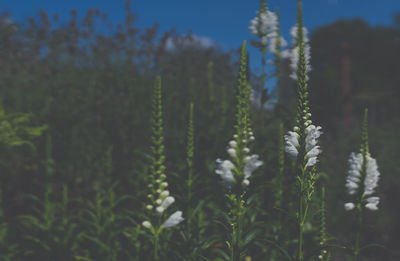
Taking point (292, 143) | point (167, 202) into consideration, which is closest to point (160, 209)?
point (167, 202)

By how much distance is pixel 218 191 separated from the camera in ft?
12.2

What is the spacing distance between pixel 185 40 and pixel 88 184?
4252mm

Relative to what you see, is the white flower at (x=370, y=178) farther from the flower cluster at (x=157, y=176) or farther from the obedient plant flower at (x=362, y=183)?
the flower cluster at (x=157, y=176)

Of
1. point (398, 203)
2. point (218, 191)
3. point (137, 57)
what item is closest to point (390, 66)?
point (398, 203)

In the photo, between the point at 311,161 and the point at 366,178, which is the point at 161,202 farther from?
the point at 366,178

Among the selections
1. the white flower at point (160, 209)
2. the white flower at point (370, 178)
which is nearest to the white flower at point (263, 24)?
the white flower at point (370, 178)

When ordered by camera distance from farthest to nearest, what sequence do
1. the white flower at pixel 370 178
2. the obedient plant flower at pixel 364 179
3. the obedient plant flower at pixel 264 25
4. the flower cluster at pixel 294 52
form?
the obedient plant flower at pixel 264 25
the flower cluster at pixel 294 52
the white flower at pixel 370 178
the obedient plant flower at pixel 364 179

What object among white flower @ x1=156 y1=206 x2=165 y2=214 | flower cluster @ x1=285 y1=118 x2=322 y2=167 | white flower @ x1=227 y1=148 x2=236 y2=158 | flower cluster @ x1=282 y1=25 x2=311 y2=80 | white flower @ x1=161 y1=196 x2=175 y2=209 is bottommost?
white flower @ x1=156 y1=206 x2=165 y2=214

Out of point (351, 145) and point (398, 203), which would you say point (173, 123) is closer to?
point (398, 203)

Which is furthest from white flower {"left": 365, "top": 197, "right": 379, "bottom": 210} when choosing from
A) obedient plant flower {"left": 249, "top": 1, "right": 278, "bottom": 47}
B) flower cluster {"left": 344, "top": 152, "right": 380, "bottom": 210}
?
obedient plant flower {"left": 249, "top": 1, "right": 278, "bottom": 47}

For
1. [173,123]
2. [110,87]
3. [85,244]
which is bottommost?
[85,244]

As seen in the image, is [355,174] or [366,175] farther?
[355,174]

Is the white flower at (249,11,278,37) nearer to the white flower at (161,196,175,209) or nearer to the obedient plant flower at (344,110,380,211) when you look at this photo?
the obedient plant flower at (344,110,380,211)

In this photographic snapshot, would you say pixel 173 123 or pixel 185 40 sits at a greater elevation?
pixel 185 40
